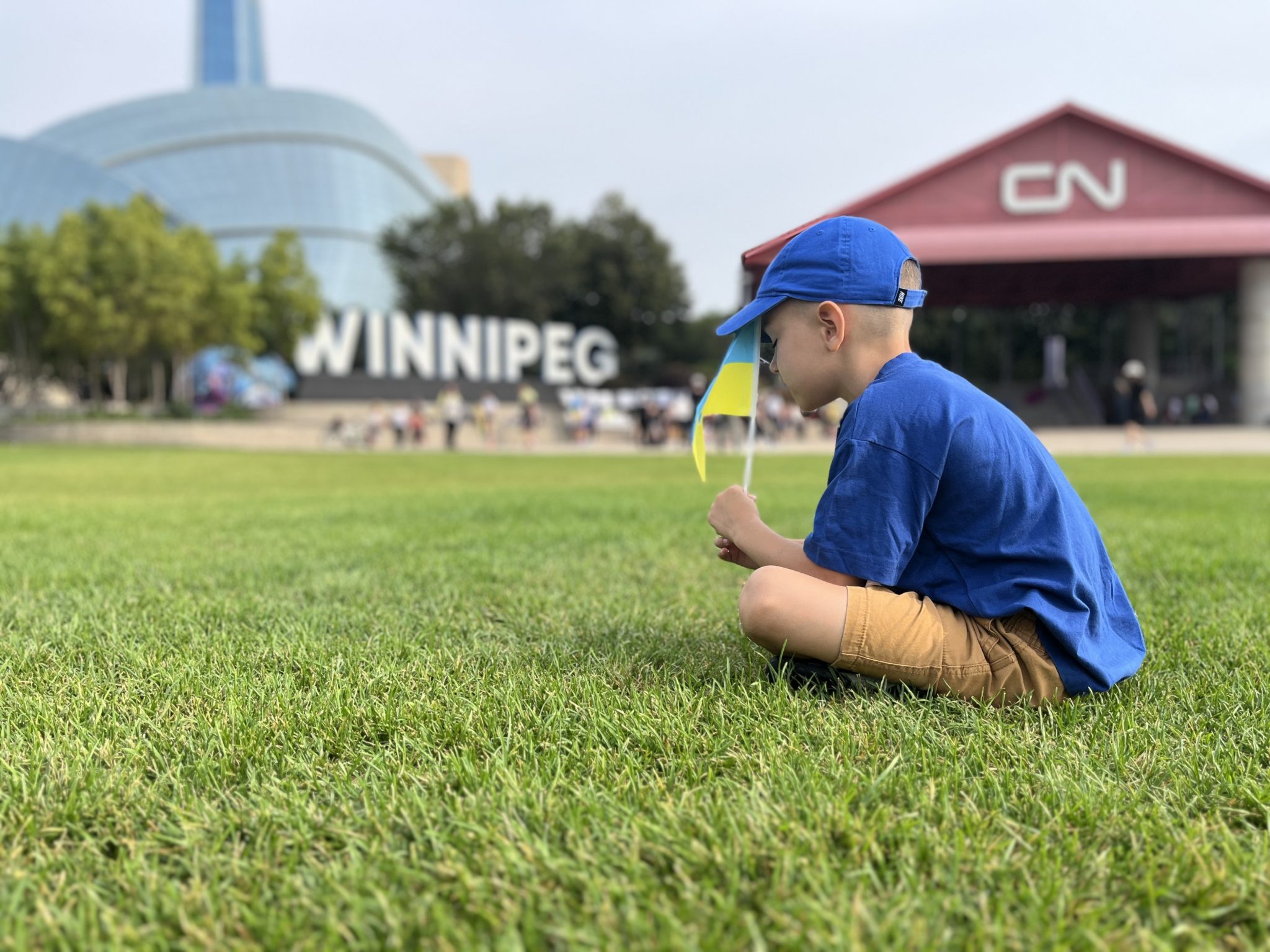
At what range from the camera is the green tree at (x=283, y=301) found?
32406 mm

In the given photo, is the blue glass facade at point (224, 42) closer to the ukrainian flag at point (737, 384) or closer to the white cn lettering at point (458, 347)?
the white cn lettering at point (458, 347)

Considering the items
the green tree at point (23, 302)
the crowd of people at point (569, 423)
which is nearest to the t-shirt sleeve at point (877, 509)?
the crowd of people at point (569, 423)

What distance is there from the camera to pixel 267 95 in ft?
228

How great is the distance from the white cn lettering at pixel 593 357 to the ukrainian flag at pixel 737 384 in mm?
37863

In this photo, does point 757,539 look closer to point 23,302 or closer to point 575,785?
point 575,785

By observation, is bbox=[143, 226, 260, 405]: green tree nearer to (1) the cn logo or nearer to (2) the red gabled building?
(2) the red gabled building

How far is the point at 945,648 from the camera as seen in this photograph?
1.96 m

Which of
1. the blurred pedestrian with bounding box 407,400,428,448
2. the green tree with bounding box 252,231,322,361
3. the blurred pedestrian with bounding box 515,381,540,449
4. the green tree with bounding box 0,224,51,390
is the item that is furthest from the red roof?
the green tree with bounding box 0,224,51,390

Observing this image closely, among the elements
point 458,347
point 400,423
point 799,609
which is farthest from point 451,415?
point 799,609

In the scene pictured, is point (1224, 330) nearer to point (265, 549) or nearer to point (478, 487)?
point (478, 487)

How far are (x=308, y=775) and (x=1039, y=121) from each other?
98.6ft

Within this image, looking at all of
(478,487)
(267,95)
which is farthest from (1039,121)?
(267,95)

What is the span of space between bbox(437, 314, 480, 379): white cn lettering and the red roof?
17.0m

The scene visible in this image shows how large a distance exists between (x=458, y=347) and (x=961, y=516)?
115ft
